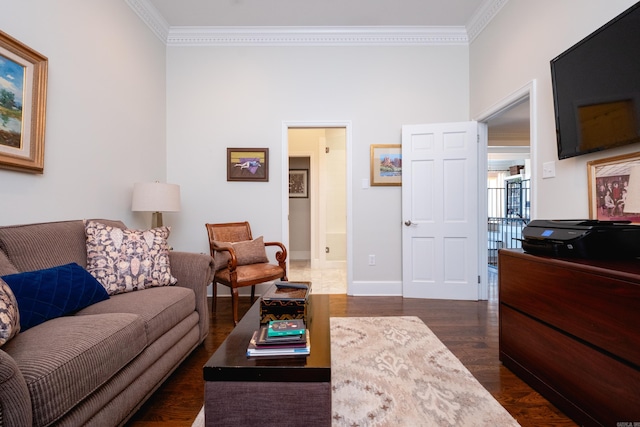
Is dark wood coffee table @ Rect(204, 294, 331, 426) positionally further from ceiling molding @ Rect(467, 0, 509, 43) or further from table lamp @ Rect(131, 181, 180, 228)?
ceiling molding @ Rect(467, 0, 509, 43)

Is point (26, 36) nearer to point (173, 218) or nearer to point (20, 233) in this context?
point (20, 233)

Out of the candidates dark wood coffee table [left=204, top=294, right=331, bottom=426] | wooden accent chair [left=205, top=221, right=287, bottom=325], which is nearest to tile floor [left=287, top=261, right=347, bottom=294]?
wooden accent chair [left=205, top=221, right=287, bottom=325]

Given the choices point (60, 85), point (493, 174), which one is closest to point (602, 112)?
point (60, 85)

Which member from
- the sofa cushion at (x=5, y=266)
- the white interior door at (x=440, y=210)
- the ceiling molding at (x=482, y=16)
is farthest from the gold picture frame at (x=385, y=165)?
the sofa cushion at (x=5, y=266)

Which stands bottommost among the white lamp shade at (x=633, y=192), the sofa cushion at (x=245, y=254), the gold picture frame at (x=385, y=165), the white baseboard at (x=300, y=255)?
the white baseboard at (x=300, y=255)

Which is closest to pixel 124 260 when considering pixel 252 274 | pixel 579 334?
pixel 252 274

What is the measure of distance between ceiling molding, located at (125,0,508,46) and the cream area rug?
3.25 m

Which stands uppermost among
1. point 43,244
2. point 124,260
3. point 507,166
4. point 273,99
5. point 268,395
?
point 507,166

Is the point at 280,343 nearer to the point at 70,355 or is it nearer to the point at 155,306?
the point at 70,355

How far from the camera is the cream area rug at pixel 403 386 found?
134 cm

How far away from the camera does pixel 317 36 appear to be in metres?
3.38

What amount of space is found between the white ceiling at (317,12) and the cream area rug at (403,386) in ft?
10.7

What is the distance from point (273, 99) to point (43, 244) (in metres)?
2.59

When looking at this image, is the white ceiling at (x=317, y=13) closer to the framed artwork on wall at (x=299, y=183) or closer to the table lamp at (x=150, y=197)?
the table lamp at (x=150, y=197)
